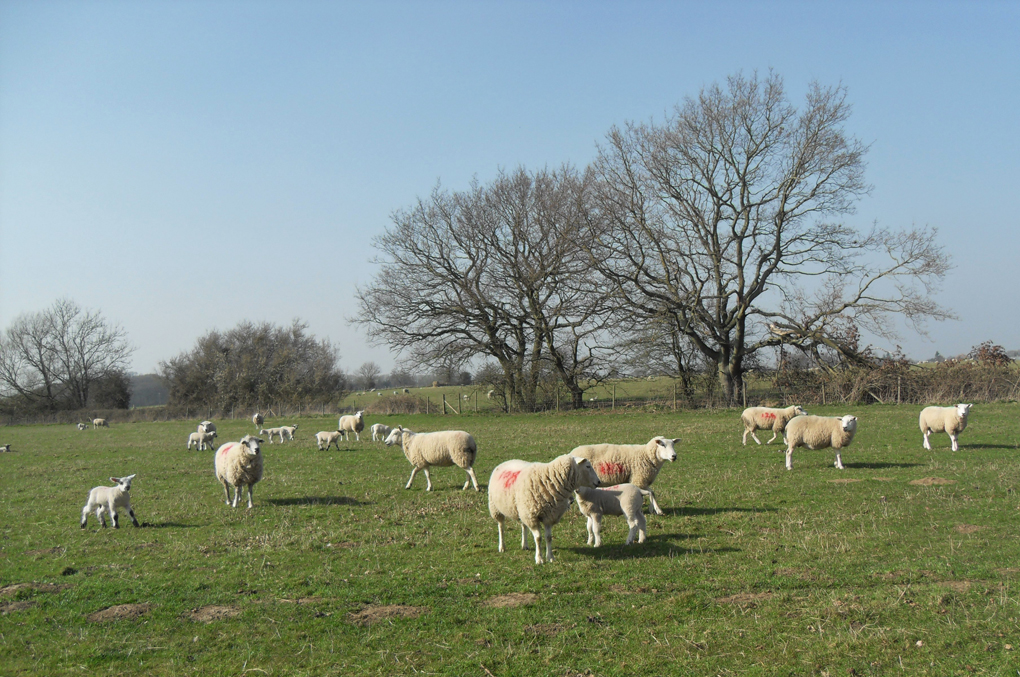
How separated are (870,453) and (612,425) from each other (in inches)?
479

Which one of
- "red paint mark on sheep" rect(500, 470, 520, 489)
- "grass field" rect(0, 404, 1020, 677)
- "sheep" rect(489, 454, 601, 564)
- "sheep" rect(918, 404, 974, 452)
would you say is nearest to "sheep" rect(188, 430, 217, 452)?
"grass field" rect(0, 404, 1020, 677)

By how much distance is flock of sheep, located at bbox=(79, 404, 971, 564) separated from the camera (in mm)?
8188

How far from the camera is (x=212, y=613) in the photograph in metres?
6.73

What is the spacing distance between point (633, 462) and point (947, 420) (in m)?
10.1

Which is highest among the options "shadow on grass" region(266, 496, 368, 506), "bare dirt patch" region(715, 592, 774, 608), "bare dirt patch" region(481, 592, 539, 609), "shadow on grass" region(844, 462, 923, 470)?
"shadow on grass" region(266, 496, 368, 506)

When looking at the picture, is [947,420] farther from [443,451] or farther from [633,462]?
[443,451]

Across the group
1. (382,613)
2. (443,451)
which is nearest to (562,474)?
(382,613)

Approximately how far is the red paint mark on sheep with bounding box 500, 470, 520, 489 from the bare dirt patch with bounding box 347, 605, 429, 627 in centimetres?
227

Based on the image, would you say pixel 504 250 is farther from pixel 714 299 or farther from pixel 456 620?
pixel 456 620

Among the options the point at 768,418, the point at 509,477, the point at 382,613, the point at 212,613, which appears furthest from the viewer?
the point at 768,418

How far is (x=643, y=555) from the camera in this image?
322 inches

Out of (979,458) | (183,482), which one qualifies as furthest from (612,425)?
(183,482)

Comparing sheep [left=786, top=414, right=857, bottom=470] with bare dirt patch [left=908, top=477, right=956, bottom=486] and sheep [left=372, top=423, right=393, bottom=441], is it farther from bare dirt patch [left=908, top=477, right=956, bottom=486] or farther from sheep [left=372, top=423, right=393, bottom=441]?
sheep [left=372, top=423, right=393, bottom=441]

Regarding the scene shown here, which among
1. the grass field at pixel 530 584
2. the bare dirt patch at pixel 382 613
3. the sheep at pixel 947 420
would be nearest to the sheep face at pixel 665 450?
the grass field at pixel 530 584
